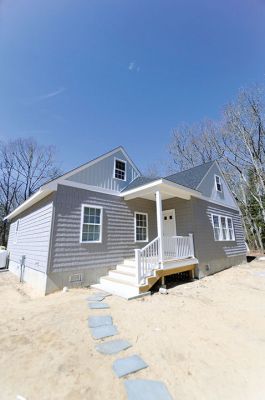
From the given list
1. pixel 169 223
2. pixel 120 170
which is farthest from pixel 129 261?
pixel 120 170

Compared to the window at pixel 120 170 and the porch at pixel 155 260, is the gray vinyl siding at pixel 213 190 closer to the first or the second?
the porch at pixel 155 260

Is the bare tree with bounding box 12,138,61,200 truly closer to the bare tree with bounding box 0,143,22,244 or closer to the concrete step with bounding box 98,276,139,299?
the bare tree with bounding box 0,143,22,244

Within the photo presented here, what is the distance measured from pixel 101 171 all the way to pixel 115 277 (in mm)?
4357

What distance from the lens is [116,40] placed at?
7.48 m

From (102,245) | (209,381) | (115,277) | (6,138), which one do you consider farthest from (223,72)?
(6,138)

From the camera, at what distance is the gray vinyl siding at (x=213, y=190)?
10.1 meters

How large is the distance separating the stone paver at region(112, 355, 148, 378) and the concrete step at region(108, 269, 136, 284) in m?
3.47

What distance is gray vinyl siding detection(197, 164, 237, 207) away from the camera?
33.2 ft

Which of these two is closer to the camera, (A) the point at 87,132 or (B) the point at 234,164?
Answer: (A) the point at 87,132

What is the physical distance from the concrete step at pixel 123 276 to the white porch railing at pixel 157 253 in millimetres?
469

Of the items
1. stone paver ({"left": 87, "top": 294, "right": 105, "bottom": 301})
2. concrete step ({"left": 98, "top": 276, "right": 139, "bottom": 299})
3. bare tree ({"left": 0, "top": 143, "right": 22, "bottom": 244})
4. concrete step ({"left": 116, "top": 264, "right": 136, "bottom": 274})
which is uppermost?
bare tree ({"left": 0, "top": 143, "right": 22, "bottom": 244})

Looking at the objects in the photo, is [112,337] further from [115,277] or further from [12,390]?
[115,277]

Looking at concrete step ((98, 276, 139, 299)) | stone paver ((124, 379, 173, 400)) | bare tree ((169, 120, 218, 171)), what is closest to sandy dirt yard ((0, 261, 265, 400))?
stone paver ((124, 379, 173, 400))

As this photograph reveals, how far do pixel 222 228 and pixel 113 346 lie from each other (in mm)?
9864
